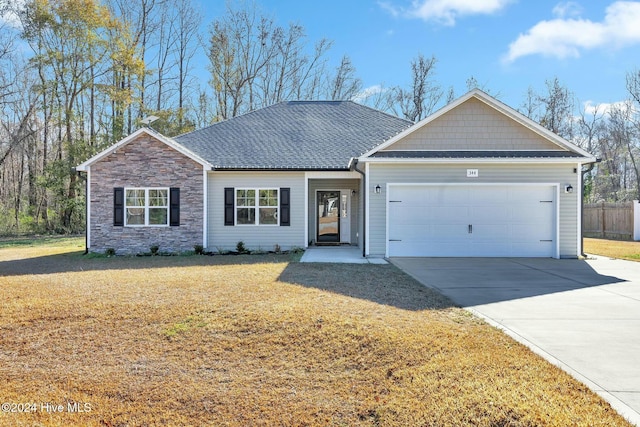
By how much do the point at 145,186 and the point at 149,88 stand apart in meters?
17.8

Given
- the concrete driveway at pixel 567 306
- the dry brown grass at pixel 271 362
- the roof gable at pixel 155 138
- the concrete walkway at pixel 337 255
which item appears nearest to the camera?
the dry brown grass at pixel 271 362

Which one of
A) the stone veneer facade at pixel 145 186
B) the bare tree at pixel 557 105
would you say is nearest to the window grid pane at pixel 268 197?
the stone veneer facade at pixel 145 186

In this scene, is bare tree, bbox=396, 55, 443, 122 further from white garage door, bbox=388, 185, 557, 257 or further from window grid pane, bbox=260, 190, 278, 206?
window grid pane, bbox=260, 190, 278, 206

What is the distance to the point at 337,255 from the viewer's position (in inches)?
469

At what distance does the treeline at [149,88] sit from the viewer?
22312mm

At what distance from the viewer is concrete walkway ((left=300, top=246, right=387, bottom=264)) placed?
10.8 meters

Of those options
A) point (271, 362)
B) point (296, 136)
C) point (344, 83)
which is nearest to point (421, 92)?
point (344, 83)

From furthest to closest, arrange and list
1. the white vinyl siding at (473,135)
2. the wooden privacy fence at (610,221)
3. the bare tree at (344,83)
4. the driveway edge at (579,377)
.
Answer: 1. the bare tree at (344,83)
2. the wooden privacy fence at (610,221)
3. the white vinyl siding at (473,135)
4. the driveway edge at (579,377)

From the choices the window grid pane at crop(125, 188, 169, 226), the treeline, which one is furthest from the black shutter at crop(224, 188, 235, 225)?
the treeline

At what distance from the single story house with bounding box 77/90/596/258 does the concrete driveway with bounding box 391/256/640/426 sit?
1.11m

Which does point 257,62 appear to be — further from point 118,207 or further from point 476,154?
point 476,154

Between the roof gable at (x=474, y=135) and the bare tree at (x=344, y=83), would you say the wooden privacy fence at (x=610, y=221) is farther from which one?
the bare tree at (x=344, y=83)

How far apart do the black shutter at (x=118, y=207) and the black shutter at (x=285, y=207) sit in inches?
205

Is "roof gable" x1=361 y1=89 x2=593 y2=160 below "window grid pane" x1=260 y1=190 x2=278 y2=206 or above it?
above
